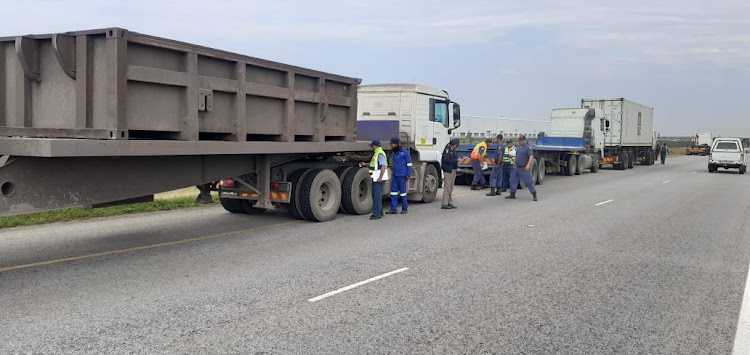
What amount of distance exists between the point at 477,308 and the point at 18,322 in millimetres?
3807

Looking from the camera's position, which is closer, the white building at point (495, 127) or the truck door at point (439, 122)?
the truck door at point (439, 122)

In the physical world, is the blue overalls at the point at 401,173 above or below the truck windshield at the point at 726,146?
below

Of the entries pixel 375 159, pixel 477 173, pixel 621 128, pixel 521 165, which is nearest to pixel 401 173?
pixel 375 159

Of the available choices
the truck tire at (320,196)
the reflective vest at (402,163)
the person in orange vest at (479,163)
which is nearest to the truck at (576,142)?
the person in orange vest at (479,163)

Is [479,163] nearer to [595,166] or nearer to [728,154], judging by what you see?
[595,166]

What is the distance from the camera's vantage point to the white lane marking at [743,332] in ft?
14.8

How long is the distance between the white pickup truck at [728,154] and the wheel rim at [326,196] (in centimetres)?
2548

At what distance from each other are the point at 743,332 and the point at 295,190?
7221 millimetres

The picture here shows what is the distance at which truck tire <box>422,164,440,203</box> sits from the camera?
1389 cm

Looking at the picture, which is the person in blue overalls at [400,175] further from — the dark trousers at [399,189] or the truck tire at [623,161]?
the truck tire at [623,161]

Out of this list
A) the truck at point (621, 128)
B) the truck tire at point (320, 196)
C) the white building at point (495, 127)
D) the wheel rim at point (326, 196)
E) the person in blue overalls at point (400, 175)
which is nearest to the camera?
the truck tire at point (320, 196)

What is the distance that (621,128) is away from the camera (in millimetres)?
31422

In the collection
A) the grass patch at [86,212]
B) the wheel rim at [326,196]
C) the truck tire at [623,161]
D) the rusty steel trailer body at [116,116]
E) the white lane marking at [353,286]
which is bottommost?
the white lane marking at [353,286]

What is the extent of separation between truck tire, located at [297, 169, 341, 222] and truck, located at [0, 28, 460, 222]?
3 cm
